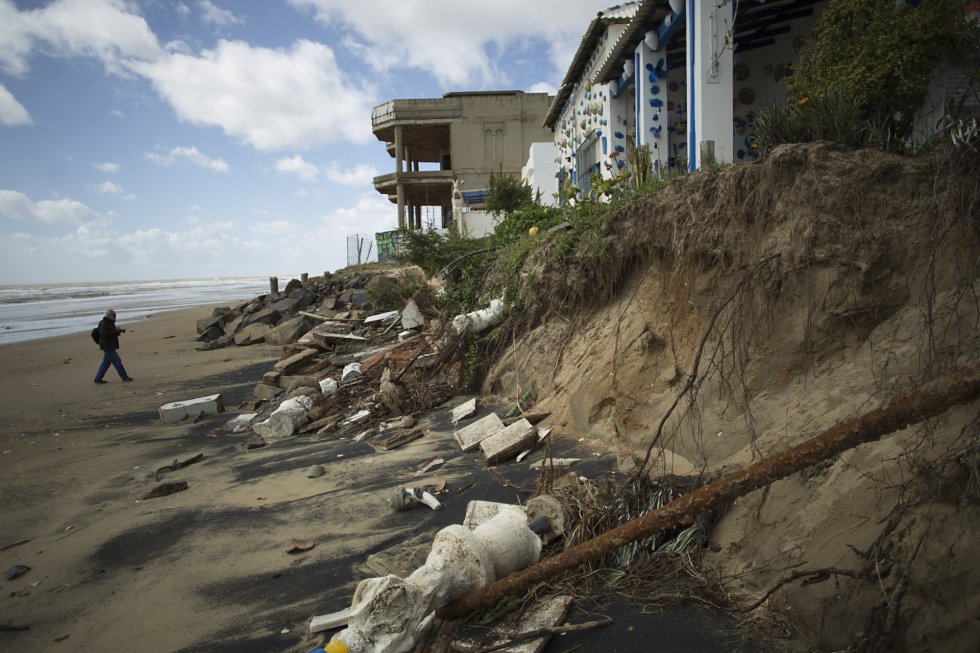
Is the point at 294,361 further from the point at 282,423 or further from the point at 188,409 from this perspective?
the point at 282,423

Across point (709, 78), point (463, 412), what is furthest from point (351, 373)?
point (709, 78)

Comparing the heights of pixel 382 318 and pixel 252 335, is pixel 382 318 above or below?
above

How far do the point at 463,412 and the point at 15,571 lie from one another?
14.5ft

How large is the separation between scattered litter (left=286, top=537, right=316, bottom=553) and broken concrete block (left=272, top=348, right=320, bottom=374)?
6.97m

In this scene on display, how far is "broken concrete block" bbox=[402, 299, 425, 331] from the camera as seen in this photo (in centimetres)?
1210

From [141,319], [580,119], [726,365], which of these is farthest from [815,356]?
[141,319]

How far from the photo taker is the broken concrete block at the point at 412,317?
12102 millimetres

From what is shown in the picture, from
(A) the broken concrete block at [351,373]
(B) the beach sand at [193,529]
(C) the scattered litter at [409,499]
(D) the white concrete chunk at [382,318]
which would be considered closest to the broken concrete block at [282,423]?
(B) the beach sand at [193,529]

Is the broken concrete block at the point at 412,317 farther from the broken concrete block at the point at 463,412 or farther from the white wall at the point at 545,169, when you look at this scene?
the white wall at the point at 545,169

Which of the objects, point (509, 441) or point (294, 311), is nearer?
point (509, 441)

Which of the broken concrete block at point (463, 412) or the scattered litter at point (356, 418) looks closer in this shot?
the broken concrete block at point (463, 412)

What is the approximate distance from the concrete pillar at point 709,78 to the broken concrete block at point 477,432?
4538mm

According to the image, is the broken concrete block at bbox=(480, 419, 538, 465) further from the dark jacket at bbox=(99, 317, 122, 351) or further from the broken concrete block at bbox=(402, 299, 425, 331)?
the dark jacket at bbox=(99, 317, 122, 351)

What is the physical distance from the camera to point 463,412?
7125mm
